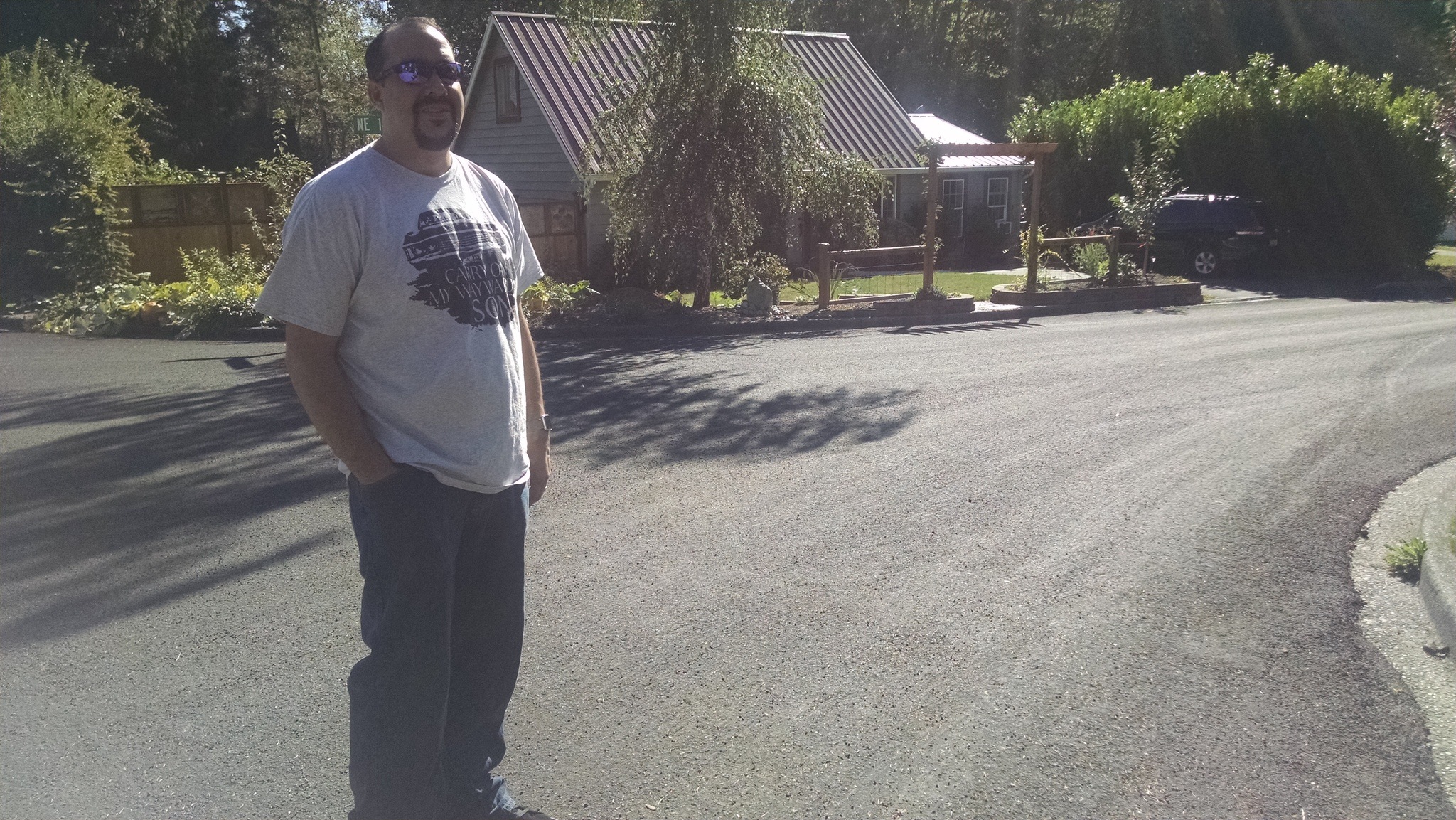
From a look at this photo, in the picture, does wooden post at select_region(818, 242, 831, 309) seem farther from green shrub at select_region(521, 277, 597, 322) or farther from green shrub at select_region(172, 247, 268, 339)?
green shrub at select_region(172, 247, 268, 339)

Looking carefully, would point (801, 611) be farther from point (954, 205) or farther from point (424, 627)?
point (954, 205)

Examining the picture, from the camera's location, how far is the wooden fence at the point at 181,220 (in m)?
19.5

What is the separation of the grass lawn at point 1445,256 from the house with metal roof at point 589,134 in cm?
966

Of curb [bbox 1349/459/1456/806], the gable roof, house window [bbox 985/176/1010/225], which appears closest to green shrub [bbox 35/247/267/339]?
the gable roof

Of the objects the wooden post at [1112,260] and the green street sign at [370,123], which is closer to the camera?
the green street sign at [370,123]

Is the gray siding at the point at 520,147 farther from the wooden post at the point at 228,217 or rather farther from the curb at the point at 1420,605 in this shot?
the curb at the point at 1420,605

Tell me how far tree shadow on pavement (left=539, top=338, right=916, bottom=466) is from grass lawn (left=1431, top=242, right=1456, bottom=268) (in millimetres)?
21718

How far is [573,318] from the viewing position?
656 inches

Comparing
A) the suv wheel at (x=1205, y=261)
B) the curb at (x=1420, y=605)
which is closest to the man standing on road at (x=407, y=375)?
the curb at (x=1420, y=605)

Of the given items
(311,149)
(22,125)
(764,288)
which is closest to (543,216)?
(764,288)

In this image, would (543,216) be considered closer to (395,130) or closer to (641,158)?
(641,158)

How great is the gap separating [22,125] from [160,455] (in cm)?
1280

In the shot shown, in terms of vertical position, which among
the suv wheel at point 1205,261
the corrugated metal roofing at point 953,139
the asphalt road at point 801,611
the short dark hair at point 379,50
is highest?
the corrugated metal roofing at point 953,139

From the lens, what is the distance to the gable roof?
2122cm
